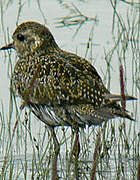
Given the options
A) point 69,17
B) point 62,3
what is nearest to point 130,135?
point 69,17

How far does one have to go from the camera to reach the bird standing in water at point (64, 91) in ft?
23.4

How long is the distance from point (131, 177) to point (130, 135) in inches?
49.9

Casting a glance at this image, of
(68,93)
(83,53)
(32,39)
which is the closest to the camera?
(68,93)

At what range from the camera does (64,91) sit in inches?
284

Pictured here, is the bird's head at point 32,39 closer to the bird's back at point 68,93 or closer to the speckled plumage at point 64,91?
the speckled plumage at point 64,91

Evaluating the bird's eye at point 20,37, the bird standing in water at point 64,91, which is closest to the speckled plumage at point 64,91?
the bird standing in water at point 64,91

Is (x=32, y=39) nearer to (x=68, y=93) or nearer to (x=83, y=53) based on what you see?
(x=68, y=93)

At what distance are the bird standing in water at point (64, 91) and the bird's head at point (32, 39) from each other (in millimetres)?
139

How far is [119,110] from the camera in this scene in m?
7.03

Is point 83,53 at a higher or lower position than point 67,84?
higher

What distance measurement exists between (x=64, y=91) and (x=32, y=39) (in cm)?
111

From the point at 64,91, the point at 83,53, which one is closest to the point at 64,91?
the point at 64,91

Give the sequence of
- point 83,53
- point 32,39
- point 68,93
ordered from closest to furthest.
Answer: point 68,93 < point 32,39 < point 83,53

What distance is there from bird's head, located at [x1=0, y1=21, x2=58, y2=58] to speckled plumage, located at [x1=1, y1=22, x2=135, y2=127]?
136mm
